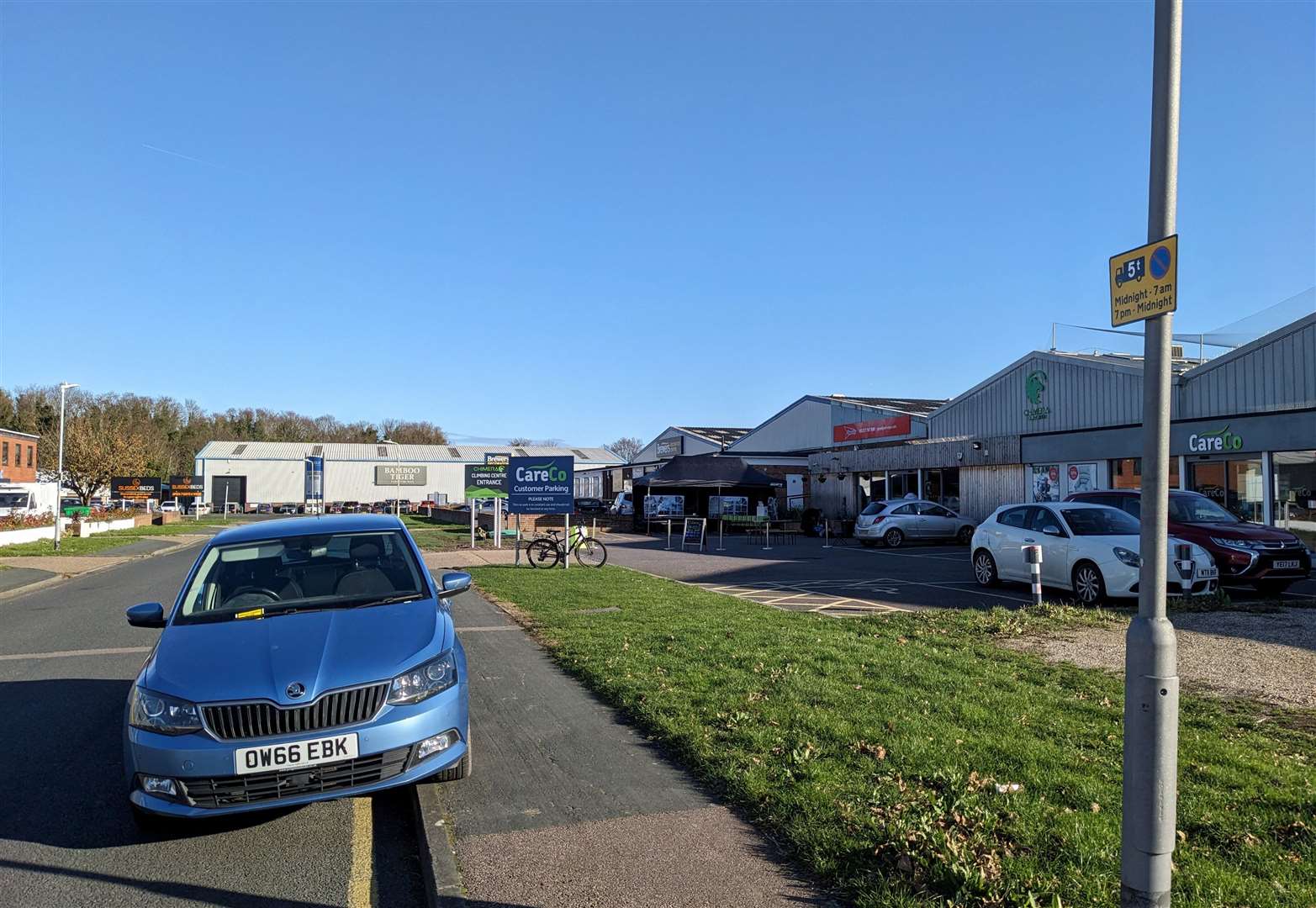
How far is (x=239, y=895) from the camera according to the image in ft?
13.1

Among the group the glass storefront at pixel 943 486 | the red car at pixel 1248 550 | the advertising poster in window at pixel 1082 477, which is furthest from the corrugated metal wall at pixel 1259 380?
the glass storefront at pixel 943 486

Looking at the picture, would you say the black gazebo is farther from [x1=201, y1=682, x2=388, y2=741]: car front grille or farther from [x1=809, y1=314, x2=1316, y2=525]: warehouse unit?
[x1=201, y1=682, x2=388, y2=741]: car front grille

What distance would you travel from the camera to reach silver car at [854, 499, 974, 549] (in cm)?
2859

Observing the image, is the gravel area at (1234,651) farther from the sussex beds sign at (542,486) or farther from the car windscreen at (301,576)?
the sussex beds sign at (542,486)

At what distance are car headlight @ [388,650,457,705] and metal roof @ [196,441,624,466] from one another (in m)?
76.3

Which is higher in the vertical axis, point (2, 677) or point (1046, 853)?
point (1046, 853)

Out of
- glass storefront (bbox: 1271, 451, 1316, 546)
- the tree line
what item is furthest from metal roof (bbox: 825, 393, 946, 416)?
the tree line

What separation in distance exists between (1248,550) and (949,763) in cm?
1062

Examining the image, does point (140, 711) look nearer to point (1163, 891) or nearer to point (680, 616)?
point (1163, 891)

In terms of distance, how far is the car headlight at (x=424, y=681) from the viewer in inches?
183

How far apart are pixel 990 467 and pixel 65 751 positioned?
29973 mm

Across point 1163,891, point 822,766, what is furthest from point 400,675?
point 1163,891

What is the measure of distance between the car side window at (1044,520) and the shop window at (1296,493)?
11179 mm

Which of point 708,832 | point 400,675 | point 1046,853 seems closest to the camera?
point 1046,853
